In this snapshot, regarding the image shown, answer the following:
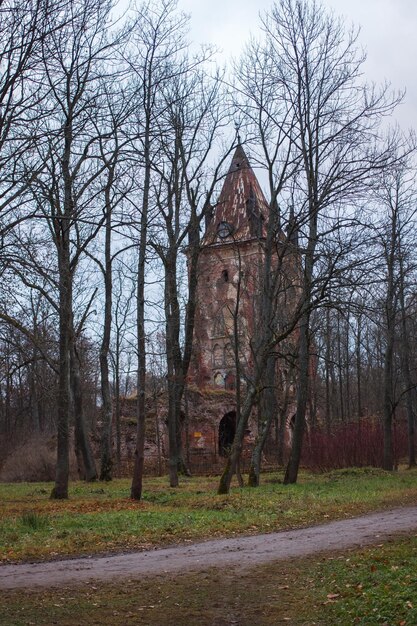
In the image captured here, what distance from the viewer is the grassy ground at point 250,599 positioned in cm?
693

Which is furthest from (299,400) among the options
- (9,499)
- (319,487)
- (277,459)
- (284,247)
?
(277,459)

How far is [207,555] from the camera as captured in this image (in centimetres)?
1055

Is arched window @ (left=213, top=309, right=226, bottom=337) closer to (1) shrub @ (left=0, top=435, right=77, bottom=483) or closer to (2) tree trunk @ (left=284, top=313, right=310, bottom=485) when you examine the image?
(1) shrub @ (left=0, top=435, right=77, bottom=483)

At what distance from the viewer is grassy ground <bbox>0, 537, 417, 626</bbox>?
22.7 ft

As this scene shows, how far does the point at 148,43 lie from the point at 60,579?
14967 mm

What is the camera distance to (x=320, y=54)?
23.8 meters

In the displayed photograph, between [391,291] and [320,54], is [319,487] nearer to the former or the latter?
[391,291]

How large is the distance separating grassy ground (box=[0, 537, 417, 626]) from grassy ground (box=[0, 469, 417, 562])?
2811 millimetres

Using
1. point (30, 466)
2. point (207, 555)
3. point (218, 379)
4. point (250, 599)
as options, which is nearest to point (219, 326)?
point (218, 379)

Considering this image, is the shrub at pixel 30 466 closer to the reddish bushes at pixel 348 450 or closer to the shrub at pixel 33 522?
the reddish bushes at pixel 348 450

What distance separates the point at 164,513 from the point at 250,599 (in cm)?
791

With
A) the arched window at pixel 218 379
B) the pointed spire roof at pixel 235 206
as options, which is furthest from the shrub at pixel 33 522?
the arched window at pixel 218 379

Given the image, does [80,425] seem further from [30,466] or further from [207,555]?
[207,555]

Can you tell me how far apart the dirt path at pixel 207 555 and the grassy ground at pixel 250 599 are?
20.1 inches
